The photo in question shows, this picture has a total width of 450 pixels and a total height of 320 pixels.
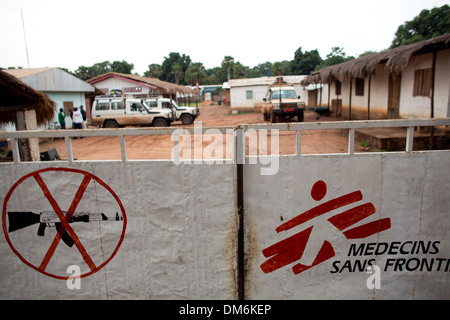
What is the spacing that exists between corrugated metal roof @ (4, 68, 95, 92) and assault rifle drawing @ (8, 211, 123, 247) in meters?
13.6

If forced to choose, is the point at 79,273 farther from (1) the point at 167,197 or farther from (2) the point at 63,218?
(1) the point at 167,197

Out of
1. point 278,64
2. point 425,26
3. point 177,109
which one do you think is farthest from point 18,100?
point 278,64

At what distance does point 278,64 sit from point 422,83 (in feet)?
163

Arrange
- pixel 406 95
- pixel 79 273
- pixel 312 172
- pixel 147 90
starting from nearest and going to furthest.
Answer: pixel 312 172 < pixel 79 273 < pixel 406 95 < pixel 147 90

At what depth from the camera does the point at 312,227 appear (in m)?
2.60

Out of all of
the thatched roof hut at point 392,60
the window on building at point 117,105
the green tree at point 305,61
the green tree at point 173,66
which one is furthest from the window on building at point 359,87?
the green tree at point 173,66

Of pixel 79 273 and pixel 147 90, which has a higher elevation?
pixel 147 90

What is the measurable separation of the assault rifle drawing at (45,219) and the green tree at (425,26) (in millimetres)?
36258

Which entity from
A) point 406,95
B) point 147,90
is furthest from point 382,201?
point 147,90

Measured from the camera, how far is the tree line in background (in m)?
32.2

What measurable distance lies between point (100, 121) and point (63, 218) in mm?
16489
